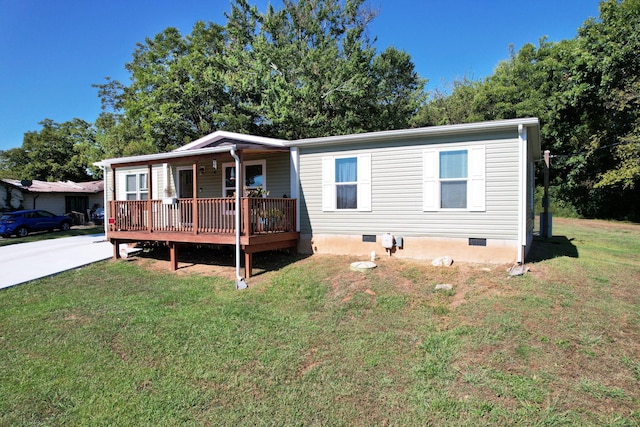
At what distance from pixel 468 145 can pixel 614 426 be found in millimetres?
5678

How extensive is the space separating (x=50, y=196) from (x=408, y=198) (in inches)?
1058

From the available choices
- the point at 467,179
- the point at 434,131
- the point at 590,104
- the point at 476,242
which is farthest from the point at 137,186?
the point at 590,104

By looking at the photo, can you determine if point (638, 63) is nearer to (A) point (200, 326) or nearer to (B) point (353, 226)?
(B) point (353, 226)

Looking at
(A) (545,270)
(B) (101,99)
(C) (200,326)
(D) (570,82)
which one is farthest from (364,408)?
(B) (101,99)

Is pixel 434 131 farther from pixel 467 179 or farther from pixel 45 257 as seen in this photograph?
pixel 45 257

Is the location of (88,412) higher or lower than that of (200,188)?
lower

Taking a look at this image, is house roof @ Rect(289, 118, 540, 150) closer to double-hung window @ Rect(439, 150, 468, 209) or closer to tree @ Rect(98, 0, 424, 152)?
double-hung window @ Rect(439, 150, 468, 209)

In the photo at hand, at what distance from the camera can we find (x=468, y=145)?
7629 mm

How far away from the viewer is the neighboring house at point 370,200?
7395 mm

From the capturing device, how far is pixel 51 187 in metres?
Result: 25.6

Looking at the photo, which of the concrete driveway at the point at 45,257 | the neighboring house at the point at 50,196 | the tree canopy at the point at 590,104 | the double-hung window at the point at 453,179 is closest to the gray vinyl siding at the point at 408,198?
the double-hung window at the point at 453,179

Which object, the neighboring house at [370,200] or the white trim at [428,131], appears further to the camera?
the neighboring house at [370,200]

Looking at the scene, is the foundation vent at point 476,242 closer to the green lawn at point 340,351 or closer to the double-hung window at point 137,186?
the green lawn at point 340,351

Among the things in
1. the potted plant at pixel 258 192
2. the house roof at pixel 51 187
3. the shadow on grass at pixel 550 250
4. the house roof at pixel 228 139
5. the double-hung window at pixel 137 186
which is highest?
the house roof at pixel 228 139
